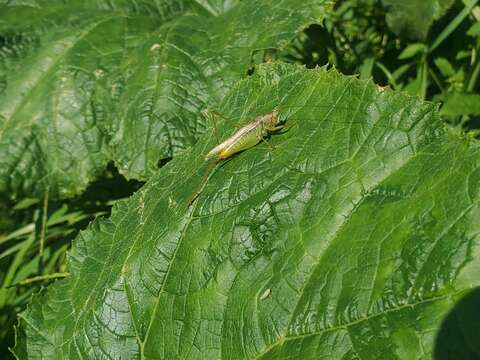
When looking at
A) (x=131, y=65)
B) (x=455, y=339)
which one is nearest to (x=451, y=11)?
(x=131, y=65)

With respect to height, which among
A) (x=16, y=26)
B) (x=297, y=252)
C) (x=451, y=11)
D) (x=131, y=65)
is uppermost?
(x=16, y=26)

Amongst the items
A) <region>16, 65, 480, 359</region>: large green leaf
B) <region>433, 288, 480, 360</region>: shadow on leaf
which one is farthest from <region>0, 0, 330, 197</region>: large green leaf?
<region>433, 288, 480, 360</region>: shadow on leaf

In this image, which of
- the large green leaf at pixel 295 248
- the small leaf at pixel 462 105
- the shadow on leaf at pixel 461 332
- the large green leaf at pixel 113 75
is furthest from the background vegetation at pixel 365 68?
the shadow on leaf at pixel 461 332

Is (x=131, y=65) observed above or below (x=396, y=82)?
above

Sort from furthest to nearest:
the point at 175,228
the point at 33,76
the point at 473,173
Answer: the point at 33,76, the point at 175,228, the point at 473,173

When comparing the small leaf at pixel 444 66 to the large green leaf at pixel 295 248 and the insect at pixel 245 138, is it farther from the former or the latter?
the insect at pixel 245 138

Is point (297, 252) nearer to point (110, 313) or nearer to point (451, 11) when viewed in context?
point (110, 313)

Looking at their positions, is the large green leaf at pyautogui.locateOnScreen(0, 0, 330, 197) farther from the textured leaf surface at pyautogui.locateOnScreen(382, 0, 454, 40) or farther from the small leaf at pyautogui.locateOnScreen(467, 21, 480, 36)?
the small leaf at pyautogui.locateOnScreen(467, 21, 480, 36)
